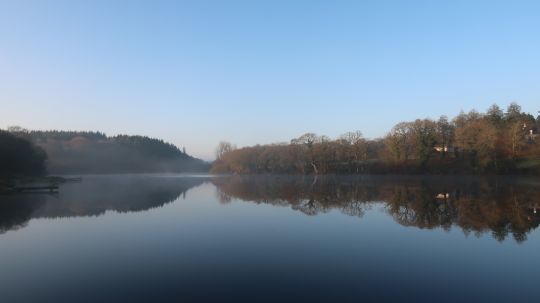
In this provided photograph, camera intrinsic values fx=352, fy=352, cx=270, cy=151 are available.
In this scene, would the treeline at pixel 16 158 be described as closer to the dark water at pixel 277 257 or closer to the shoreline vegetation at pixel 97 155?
the shoreline vegetation at pixel 97 155

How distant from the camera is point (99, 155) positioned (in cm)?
16725

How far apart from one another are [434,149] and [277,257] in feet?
253

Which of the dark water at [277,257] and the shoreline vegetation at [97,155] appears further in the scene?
the shoreline vegetation at [97,155]

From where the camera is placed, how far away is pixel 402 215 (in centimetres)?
2245

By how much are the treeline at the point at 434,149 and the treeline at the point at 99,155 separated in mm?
86879

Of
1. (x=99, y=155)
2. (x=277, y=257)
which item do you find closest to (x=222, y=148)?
(x=99, y=155)

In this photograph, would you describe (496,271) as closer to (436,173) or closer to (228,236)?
(228,236)

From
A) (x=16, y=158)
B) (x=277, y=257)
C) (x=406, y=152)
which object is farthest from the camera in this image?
(x=406, y=152)

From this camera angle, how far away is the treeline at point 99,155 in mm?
144750

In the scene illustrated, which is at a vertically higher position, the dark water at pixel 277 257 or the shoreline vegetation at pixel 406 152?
the shoreline vegetation at pixel 406 152

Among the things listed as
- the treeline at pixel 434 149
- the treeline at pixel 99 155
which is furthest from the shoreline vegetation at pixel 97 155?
the treeline at pixel 434 149

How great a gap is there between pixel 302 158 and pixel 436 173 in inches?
1448

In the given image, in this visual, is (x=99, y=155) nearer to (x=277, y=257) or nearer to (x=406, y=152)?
(x=406, y=152)

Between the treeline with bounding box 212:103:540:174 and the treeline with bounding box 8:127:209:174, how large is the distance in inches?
3420
